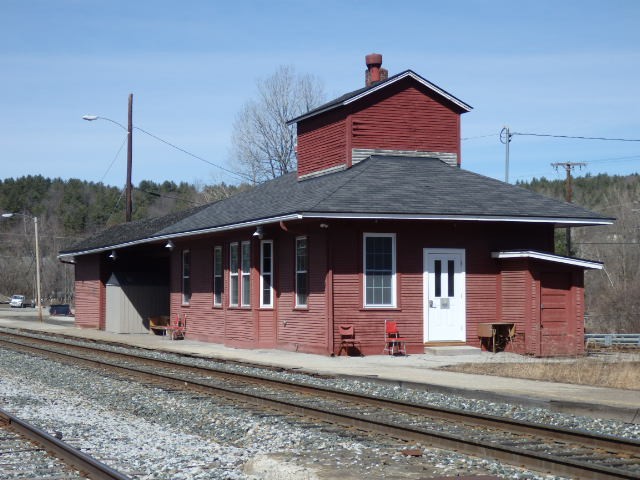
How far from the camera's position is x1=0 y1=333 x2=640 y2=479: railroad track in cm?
888

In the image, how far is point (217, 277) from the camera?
27.6 metres

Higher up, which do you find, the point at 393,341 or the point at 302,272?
the point at 302,272

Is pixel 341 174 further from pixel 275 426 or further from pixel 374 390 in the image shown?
pixel 275 426

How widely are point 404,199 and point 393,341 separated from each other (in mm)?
3371

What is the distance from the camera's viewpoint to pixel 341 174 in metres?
24.2

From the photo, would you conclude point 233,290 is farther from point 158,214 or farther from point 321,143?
point 158,214

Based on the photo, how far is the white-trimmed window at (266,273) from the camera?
80.2 ft

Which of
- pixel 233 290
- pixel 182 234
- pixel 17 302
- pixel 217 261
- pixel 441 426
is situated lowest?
pixel 17 302

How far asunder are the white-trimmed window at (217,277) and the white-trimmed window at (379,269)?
23.0 ft

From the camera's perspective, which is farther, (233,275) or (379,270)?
(233,275)

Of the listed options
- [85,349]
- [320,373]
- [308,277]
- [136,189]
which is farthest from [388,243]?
[136,189]

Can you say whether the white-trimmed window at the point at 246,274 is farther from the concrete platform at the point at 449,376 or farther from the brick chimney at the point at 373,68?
the brick chimney at the point at 373,68

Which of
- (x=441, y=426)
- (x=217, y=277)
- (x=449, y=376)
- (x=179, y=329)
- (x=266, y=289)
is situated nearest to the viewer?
(x=441, y=426)

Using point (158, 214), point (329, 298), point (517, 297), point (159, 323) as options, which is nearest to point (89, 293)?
point (159, 323)
